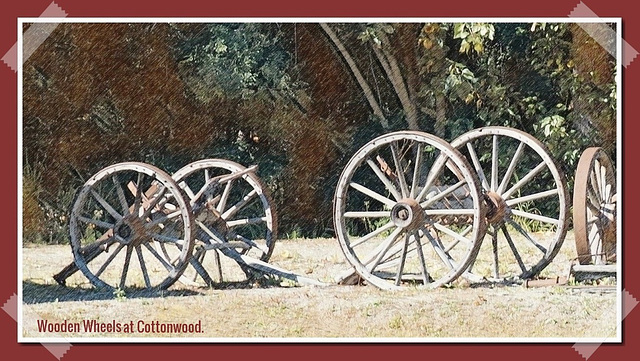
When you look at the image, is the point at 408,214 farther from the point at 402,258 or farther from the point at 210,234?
the point at 210,234

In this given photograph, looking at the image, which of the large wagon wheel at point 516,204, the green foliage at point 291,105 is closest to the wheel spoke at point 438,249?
the large wagon wheel at point 516,204

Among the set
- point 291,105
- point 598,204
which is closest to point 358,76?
point 291,105

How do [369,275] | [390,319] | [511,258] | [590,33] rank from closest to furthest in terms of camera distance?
[390,319] < [369,275] < [511,258] < [590,33]

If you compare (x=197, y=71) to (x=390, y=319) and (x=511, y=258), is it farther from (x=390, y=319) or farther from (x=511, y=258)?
(x=390, y=319)

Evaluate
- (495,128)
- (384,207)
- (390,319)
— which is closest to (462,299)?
(390,319)

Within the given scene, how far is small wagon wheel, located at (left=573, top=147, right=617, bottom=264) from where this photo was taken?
10609 mm

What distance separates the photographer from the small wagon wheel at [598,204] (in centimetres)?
1061

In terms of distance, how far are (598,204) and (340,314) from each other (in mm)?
2852

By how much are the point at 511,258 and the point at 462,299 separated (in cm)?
300

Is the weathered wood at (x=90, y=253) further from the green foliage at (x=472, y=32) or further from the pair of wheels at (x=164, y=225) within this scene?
the green foliage at (x=472, y=32)

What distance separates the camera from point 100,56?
616 inches

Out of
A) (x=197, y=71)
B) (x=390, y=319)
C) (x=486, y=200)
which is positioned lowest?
(x=390, y=319)

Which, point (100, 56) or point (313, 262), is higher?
point (100, 56)

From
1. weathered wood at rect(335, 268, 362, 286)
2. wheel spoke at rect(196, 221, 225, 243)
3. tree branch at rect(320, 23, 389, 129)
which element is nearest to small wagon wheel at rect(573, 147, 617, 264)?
weathered wood at rect(335, 268, 362, 286)
